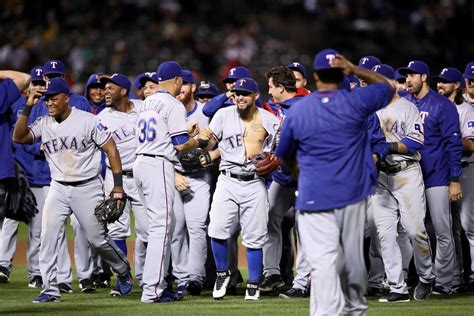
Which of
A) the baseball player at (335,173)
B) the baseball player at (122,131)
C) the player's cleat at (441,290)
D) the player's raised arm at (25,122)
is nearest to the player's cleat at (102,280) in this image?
the baseball player at (122,131)

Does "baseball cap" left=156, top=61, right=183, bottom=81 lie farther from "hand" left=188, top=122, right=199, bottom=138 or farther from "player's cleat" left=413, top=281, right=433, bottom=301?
"player's cleat" left=413, top=281, right=433, bottom=301

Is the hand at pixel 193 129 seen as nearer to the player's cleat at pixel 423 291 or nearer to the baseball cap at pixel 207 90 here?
the baseball cap at pixel 207 90

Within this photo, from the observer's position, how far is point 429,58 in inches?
766

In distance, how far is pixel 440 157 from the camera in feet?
33.0

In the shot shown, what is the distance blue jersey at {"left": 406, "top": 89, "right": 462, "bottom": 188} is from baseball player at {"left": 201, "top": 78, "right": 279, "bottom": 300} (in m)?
1.68

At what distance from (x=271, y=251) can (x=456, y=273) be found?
2.06m

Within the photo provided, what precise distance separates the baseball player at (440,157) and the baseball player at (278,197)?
1.30m

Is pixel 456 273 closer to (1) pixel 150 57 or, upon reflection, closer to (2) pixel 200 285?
(2) pixel 200 285

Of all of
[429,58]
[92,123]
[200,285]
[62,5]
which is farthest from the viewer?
[62,5]

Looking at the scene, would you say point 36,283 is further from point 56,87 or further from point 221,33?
point 221,33

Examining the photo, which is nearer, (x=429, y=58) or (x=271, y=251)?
(x=271, y=251)

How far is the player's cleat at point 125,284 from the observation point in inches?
393

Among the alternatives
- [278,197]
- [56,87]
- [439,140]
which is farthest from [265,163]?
[56,87]

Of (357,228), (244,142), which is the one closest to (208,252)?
(244,142)
